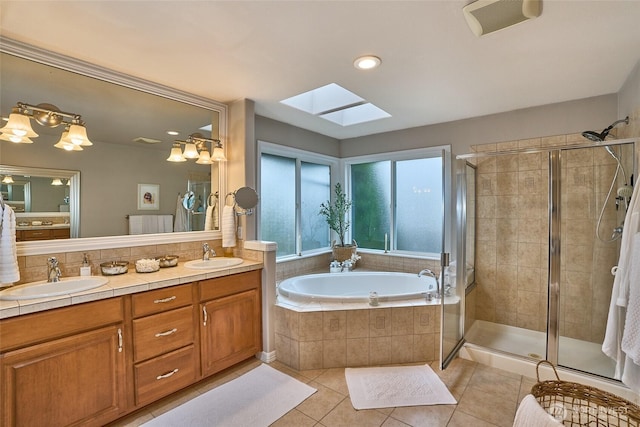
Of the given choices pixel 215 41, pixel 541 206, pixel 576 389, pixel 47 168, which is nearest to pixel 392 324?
pixel 576 389

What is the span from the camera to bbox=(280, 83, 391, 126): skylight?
2.98 m

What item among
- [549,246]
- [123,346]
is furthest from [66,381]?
[549,246]

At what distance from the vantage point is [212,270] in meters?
2.27

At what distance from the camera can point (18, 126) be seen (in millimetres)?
1834

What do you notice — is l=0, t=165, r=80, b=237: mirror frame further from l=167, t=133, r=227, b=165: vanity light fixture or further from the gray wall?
the gray wall

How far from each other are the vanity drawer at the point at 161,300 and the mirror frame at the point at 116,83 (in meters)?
0.60

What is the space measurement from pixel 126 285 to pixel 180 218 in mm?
881

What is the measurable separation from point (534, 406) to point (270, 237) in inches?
110

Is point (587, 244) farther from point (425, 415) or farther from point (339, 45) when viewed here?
point (339, 45)

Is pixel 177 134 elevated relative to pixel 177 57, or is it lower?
lower

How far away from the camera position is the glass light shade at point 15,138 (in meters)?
1.81

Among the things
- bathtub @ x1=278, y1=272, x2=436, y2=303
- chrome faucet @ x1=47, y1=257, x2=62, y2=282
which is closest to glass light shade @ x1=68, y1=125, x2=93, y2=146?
chrome faucet @ x1=47, y1=257, x2=62, y2=282

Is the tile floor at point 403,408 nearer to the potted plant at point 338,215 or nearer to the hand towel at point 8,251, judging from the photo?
the hand towel at point 8,251

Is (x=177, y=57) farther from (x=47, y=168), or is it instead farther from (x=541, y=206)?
(x=541, y=206)
